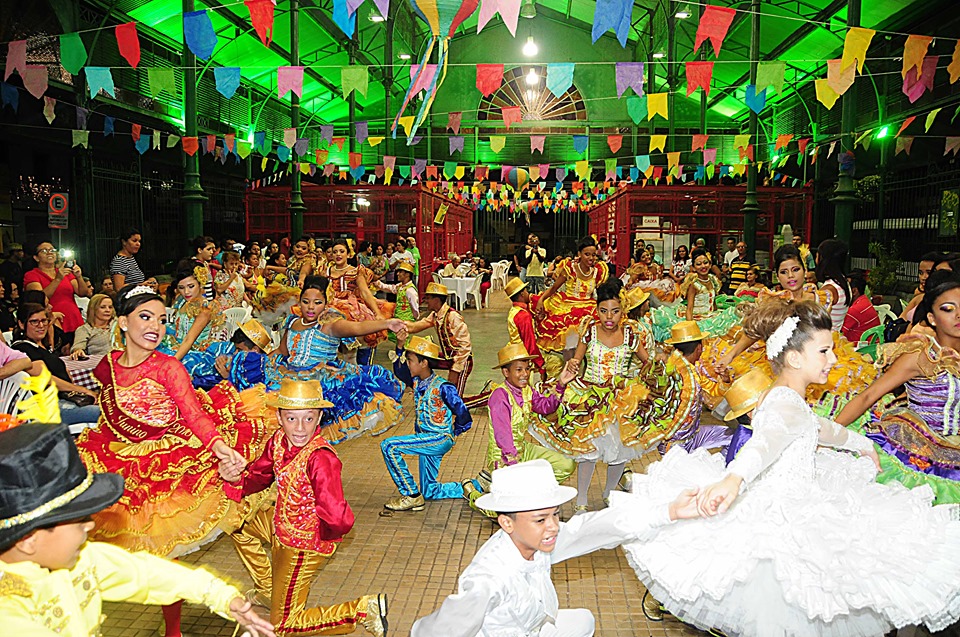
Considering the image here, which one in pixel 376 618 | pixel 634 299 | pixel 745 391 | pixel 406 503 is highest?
pixel 634 299

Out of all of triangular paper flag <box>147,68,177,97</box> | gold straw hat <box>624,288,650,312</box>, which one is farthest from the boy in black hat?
triangular paper flag <box>147,68,177,97</box>

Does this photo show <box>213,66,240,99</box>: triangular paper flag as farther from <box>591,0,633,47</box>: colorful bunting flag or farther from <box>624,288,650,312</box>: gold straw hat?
<box>624,288,650,312</box>: gold straw hat

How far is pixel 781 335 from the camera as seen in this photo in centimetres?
284

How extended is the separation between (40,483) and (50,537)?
154mm

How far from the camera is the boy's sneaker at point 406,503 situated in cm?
509

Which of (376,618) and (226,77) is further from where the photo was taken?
(226,77)

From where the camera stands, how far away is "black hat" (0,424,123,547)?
1.58 meters

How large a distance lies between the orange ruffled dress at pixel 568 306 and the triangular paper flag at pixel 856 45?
3.28 metres

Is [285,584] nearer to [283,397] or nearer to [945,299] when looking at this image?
[283,397]

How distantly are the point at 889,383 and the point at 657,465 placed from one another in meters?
1.21

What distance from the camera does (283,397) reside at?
3109 mm

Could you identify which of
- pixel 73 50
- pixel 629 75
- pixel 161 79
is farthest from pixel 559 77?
pixel 73 50

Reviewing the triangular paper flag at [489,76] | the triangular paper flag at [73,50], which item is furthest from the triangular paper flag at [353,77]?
the triangular paper flag at [73,50]

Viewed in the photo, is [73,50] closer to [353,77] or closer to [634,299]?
[353,77]
